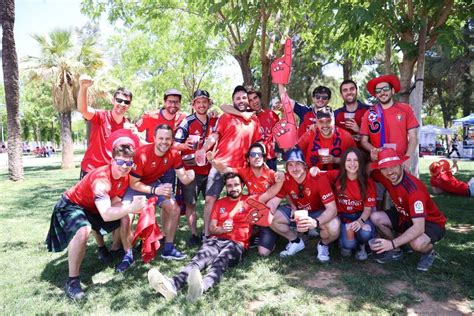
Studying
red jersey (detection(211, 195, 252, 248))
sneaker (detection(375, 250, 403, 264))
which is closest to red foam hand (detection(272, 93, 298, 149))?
red jersey (detection(211, 195, 252, 248))

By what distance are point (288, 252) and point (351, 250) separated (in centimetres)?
78

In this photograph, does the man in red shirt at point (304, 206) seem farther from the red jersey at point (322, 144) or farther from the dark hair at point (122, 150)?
the dark hair at point (122, 150)

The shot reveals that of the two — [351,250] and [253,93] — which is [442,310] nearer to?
[351,250]

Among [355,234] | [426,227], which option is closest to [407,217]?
[426,227]

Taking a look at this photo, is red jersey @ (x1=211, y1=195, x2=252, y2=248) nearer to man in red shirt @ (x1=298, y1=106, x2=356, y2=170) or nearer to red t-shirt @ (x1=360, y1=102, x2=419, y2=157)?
man in red shirt @ (x1=298, y1=106, x2=356, y2=170)

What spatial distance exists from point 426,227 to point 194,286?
8.93 feet

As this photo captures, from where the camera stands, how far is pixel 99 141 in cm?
512

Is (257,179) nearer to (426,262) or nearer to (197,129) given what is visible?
(197,129)

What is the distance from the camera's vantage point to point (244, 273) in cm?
410

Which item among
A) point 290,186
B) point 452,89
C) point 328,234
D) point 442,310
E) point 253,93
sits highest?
point 452,89

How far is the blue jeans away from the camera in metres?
4.32

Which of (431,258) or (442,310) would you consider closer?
(442,310)

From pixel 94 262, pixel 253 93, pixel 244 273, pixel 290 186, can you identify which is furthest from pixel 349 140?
pixel 94 262

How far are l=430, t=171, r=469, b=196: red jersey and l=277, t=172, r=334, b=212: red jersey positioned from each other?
5.54 meters
